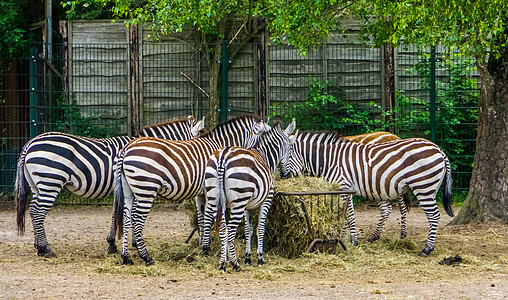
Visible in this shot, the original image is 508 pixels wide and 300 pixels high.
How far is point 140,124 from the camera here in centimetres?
1416

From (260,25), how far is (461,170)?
16.7 ft

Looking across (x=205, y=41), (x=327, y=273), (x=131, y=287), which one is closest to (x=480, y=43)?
(x=327, y=273)

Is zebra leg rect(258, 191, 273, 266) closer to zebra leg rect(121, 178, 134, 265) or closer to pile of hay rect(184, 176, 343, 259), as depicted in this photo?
pile of hay rect(184, 176, 343, 259)

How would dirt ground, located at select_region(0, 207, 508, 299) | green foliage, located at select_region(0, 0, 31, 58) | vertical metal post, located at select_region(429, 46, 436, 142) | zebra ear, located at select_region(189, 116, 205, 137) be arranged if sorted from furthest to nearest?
green foliage, located at select_region(0, 0, 31, 58), vertical metal post, located at select_region(429, 46, 436, 142), zebra ear, located at select_region(189, 116, 205, 137), dirt ground, located at select_region(0, 207, 508, 299)

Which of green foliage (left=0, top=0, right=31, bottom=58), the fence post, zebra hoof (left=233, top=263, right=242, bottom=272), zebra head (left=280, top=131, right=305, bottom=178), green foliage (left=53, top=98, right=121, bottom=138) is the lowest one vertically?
zebra hoof (left=233, top=263, right=242, bottom=272)

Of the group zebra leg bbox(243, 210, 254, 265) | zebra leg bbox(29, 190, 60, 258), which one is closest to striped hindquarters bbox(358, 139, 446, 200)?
zebra leg bbox(243, 210, 254, 265)

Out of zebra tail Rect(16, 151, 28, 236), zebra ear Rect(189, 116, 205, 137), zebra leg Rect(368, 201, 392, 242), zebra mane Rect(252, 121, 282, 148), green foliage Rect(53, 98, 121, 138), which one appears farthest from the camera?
green foliage Rect(53, 98, 121, 138)

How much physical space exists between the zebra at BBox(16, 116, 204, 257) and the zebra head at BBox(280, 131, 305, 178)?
233 cm

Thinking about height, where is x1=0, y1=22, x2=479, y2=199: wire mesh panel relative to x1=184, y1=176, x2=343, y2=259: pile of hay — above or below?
above

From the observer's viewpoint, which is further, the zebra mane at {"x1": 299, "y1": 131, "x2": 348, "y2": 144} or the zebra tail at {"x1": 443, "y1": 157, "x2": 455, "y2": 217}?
the zebra mane at {"x1": 299, "y1": 131, "x2": 348, "y2": 144}

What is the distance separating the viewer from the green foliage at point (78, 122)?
1383cm

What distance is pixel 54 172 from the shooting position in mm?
8727

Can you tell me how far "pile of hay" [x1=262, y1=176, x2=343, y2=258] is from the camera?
8.30 meters

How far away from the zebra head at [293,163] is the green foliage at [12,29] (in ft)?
26.0
